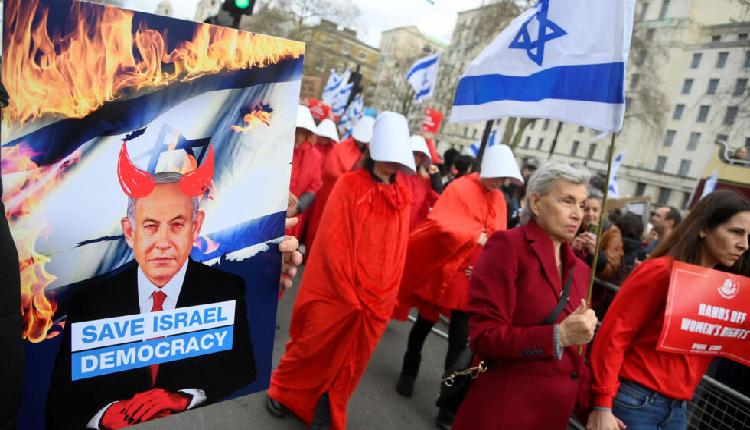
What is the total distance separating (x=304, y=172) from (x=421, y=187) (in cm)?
150

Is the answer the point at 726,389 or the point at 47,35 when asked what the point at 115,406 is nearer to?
the point at 47,35

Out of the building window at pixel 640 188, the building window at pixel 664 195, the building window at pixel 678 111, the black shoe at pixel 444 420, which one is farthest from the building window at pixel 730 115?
the black shoe at pixel 444 420

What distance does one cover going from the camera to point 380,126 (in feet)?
12.0

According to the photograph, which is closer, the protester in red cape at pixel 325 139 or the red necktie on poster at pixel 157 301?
the red necktie on poster at pixel 157 301

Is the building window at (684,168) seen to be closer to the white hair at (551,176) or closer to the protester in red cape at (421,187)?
the protester in red cape at (421,187)

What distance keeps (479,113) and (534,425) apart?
1.63m

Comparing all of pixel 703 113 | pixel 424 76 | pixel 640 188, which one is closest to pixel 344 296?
pixel 424 76

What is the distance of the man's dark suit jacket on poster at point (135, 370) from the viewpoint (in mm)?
1265

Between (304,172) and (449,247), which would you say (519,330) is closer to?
(449,247)

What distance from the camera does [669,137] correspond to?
167 ft

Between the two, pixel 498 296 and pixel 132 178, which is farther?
pixel 498 296

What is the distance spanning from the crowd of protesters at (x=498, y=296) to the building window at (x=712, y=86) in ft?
175

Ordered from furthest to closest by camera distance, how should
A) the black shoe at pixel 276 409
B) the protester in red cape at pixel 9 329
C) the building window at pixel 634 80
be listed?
1. the building window at pixel 634 80
2. the black shoe at pixel 276 409
3. the protester in red cape at pixel 9 329

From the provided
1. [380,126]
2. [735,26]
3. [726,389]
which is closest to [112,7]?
[380,126]
